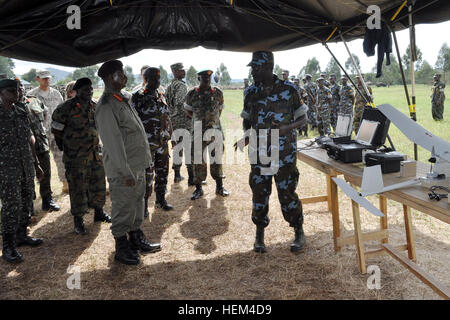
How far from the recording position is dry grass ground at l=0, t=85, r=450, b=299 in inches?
113

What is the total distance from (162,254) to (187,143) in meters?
2.45

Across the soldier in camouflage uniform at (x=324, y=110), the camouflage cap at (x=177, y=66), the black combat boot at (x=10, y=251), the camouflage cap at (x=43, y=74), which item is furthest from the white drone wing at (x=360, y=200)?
the soldier in camouflage uniform at (x=324, y=110)

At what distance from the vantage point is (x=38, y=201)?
5.64 metres

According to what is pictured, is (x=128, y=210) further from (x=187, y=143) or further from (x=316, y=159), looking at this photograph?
(x=187, y=143)

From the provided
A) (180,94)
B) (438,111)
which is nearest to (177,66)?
(180,94)

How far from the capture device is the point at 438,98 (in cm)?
1277

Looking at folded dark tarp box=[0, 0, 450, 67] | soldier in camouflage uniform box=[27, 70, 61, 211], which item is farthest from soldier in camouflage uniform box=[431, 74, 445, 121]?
soldier in camouflage uniform box=[27, 70, 61, 211]

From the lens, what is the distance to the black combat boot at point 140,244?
366cm

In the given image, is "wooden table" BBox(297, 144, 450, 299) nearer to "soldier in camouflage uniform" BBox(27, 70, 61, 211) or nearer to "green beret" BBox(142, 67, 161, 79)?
"green beret" BBox(142, 67, 161, 79)

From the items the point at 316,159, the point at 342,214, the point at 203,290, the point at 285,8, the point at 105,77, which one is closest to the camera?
the point at 203,290

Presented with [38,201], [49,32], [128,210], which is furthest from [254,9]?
[38,201]

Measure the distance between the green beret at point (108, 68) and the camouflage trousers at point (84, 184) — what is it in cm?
145

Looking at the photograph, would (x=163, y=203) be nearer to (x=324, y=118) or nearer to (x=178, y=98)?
(x=178, y=98)

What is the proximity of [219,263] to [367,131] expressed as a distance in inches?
85.0
